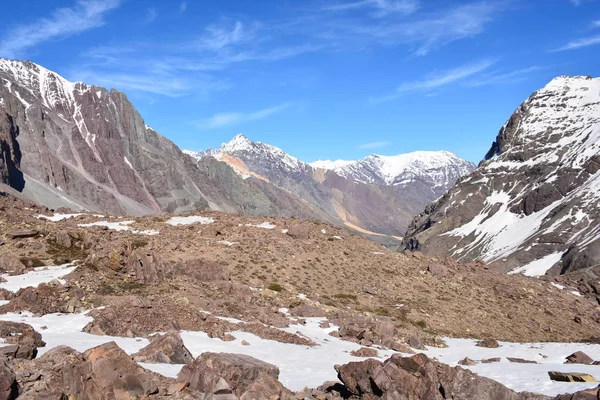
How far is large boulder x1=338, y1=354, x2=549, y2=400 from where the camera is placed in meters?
15.9

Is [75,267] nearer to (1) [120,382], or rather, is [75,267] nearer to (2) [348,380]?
(1) [120,382]

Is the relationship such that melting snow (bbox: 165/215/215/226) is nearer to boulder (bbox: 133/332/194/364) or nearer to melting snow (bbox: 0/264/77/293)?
melting snow (bbox: 0/264/77/293)

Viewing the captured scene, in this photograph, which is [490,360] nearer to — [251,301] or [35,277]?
[251,301]

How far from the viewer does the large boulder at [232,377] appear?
15.8 meters

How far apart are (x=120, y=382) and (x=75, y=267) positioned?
71.5 feet

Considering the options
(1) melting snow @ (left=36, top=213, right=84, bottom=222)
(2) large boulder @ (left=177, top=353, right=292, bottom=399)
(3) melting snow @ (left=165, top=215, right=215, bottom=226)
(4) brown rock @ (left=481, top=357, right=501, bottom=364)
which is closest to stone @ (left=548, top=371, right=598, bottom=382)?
(4) brown rock @ (left=481, top=357, right=501, bottom=364)

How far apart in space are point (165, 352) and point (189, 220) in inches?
1566

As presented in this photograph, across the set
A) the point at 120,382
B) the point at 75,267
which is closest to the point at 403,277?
the point at 75,267

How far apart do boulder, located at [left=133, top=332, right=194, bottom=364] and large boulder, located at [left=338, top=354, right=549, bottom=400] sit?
6339mm

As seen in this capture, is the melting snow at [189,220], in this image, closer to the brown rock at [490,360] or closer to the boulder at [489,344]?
the boulder at [489,344]

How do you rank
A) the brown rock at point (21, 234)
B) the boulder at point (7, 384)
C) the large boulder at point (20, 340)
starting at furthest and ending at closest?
the brown rock at point (21, 234)
the large boulder at point (20, 340)
the boulder at point (7, 384)

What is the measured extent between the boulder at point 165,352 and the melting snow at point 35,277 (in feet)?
42.3

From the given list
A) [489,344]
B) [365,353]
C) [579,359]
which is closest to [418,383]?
[365,353]

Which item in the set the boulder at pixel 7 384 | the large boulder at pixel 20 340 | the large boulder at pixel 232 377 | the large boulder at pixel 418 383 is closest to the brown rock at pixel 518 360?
the large boulder at pixel 418 383
